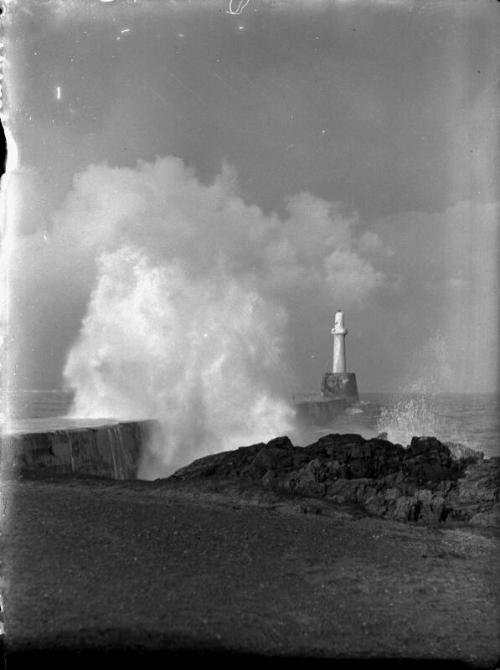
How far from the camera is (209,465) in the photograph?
9.73 meters

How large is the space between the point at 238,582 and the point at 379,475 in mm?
5404

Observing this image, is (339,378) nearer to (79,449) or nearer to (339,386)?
(339,386)

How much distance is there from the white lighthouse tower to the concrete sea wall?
2830 centimetres

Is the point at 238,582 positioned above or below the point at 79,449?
below

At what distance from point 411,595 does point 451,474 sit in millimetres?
5372

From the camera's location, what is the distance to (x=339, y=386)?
42.7 metres

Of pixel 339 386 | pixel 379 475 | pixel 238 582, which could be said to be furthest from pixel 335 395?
pixel 238 582

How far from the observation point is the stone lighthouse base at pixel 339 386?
42562 mm

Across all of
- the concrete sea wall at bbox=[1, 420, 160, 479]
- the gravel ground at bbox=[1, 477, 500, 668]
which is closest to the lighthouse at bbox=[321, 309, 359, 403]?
the concrete sea wall at bbox=[1, 420, 160, 479]

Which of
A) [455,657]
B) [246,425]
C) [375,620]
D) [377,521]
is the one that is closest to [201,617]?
[375,620]

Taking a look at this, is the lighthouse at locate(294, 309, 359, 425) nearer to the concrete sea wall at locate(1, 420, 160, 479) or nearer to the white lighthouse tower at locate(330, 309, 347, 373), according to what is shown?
the white lighthouse tower at locate(330, 309, 347, 373)

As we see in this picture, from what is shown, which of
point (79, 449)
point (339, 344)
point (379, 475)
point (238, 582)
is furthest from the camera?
point (339, 344)

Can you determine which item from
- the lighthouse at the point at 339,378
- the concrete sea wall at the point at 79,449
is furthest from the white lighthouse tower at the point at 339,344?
the concrete sea wall at the point at 79,449

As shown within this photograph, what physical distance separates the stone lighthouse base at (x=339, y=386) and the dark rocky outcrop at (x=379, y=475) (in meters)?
31.5
